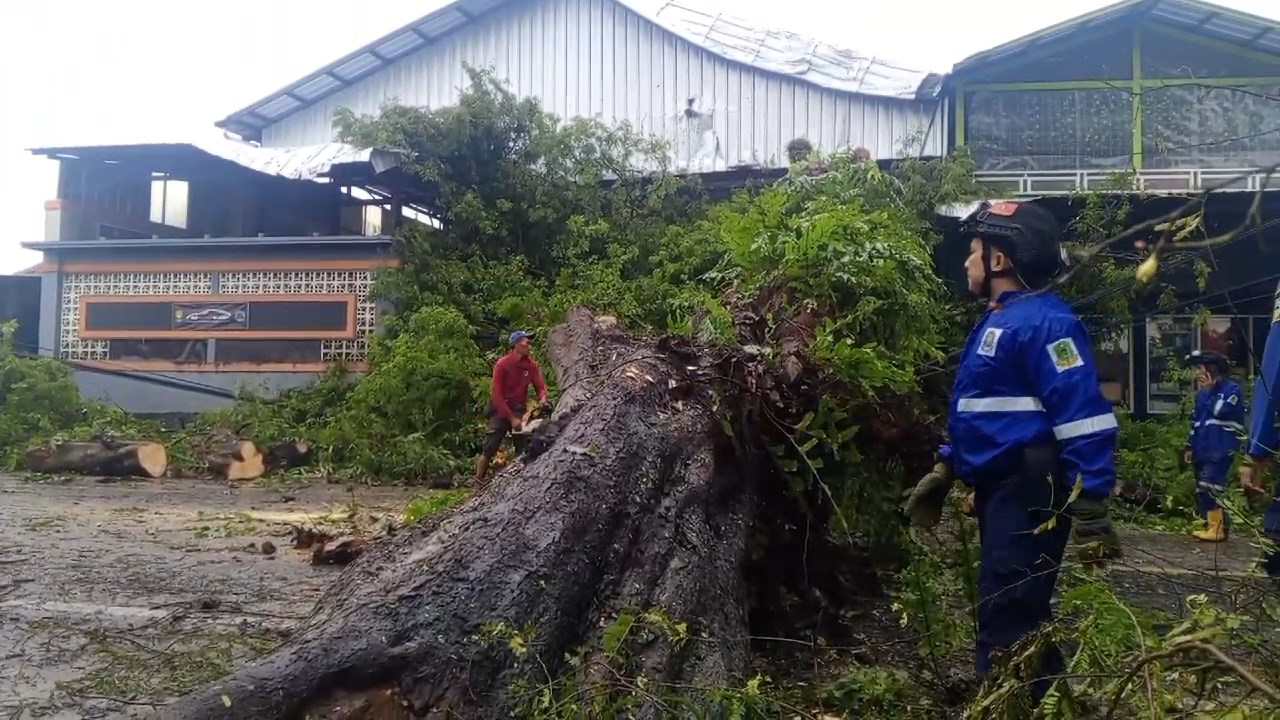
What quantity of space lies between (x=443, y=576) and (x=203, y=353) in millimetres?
12611

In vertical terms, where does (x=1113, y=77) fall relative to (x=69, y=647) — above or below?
above

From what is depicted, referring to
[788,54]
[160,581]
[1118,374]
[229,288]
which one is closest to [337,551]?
[160,581]

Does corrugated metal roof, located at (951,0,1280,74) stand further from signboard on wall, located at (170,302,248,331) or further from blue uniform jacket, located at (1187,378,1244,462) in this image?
signboard on wall, located at (170,302,248,331)

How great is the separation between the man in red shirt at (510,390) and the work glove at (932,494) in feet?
18.5

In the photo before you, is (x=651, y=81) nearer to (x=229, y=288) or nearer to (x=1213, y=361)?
(x=229, y=288)

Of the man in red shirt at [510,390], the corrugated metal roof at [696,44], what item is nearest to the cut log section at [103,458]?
the man in red shirt at [510,390]

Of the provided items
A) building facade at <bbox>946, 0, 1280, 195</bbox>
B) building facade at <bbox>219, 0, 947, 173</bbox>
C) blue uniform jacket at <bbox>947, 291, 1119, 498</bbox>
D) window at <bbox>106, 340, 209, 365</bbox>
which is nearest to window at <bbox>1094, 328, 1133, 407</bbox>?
building facade at <bbox>946, 0, 1280, 195</bbox>

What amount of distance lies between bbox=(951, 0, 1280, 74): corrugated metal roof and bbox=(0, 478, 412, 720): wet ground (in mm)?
10130

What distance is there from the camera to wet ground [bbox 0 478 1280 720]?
126 inches

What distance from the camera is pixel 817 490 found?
Result: 4.07 metres

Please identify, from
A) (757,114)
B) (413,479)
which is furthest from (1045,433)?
(757,114)

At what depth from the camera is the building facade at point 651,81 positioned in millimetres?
16516

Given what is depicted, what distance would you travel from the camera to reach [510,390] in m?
9.01

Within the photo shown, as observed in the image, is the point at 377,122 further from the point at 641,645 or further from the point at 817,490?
the point at 641,645
